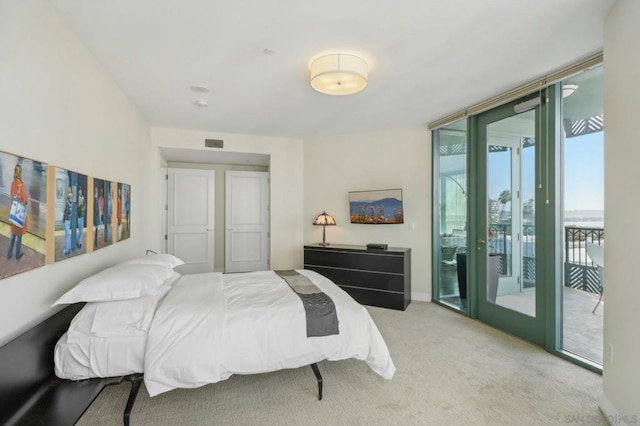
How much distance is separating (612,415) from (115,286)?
3.28 meters

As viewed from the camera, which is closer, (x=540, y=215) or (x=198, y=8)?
(x=198, y=8)

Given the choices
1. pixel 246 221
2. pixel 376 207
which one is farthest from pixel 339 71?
pixel 246 221

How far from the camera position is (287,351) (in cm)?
207

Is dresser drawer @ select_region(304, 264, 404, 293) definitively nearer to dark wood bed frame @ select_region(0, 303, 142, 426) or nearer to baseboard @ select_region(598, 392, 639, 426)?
baseboard @ select_region(598, 392, 639, 426)

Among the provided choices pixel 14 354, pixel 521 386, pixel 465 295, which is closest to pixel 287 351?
pixel 14 354

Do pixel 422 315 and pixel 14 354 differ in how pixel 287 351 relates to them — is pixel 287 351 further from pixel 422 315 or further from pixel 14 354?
pixel 422 315

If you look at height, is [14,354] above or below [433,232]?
below

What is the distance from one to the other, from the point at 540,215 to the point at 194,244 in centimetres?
547

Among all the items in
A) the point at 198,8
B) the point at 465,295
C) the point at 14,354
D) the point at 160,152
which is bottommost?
the point at 465,295

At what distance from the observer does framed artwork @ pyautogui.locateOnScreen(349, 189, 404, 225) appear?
4617mm

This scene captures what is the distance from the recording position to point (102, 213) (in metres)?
2.64

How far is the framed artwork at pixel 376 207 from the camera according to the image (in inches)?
182

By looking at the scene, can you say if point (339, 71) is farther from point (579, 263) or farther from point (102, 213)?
point (579, 263)

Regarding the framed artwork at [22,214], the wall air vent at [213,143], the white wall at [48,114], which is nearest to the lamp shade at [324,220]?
the wall air vent at [213,143]
